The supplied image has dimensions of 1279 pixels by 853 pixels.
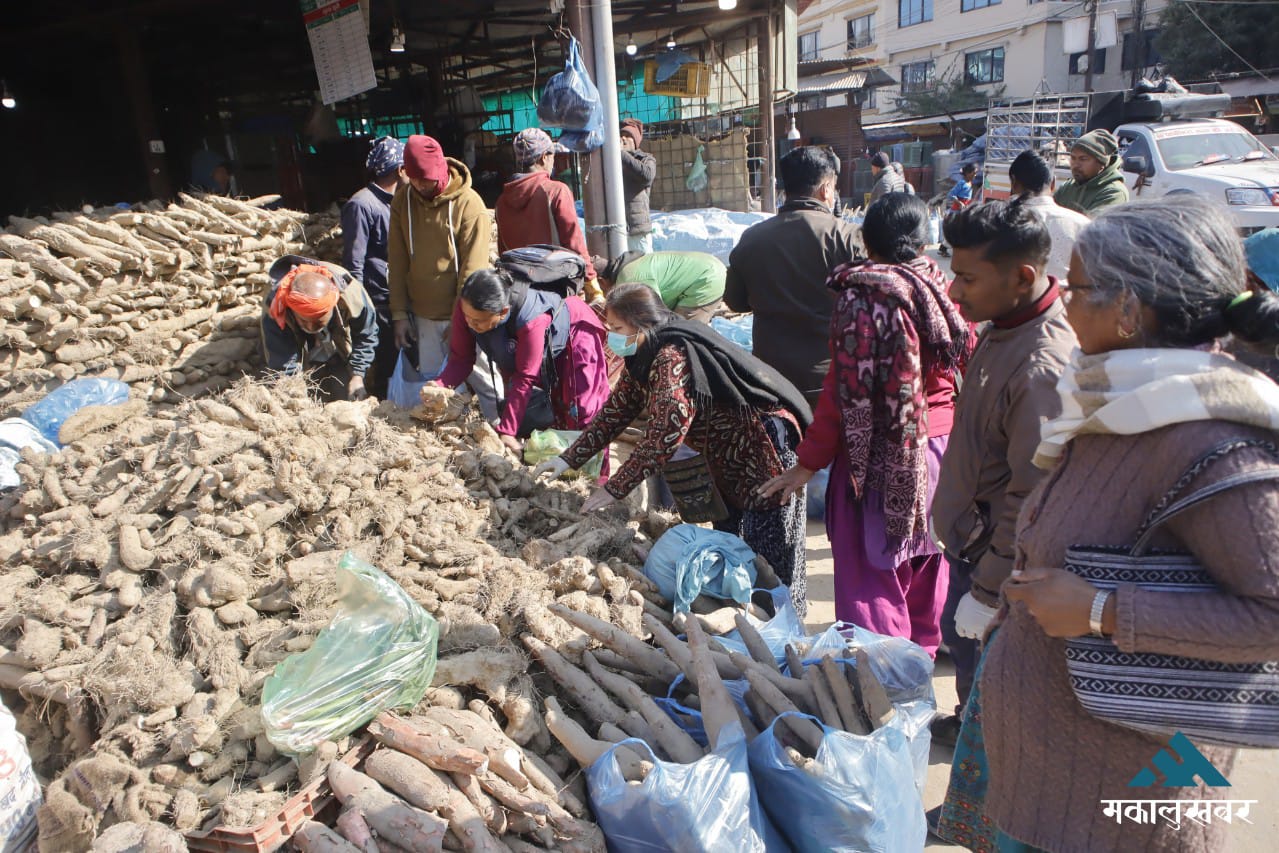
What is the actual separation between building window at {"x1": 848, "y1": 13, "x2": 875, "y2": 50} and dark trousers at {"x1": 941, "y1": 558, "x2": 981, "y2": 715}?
38.3 m

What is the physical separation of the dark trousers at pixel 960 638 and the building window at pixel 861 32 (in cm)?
3834

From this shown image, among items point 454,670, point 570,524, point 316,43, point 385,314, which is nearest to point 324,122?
point 316,43

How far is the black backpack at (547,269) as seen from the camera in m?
3.87

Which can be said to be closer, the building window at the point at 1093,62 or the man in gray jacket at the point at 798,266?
the man in gray jacket at the point at 798,266

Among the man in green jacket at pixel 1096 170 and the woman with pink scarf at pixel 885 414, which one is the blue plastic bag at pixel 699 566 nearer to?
the woman with pink scarf at pixel 885 414

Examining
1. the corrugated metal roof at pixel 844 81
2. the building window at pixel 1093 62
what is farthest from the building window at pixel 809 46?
the building window at pixel 1093 62

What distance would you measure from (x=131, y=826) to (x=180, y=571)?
900 millimetres

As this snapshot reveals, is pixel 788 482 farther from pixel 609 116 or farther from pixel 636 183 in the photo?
pixel 636 183

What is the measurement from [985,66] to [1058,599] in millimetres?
35505

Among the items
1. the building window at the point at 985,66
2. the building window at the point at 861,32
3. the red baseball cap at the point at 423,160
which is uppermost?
the building window at the point at 861,32

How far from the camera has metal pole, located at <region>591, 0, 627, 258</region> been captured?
5625 millimetres

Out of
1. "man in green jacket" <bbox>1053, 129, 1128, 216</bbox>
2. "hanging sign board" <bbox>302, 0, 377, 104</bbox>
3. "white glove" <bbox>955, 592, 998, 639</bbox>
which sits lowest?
"white glove" <bbox>955, 592, 998, 639</bbox>

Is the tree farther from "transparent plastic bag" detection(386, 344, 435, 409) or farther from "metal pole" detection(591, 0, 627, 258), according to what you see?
"transparent plastic bag" detection(386, 344, 435, 409)

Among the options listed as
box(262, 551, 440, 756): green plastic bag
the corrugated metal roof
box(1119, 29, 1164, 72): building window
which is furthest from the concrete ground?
box(1119, 29, 1164, 72): building window
